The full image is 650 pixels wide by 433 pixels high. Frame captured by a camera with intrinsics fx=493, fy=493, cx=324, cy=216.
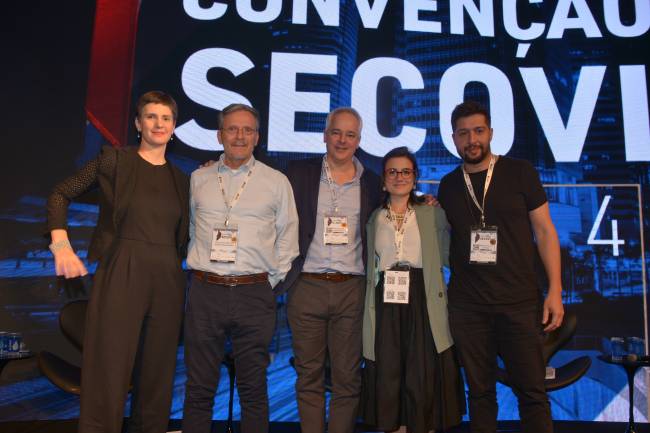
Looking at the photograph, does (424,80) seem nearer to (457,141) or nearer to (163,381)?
(457,141)

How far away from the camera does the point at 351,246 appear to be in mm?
2637

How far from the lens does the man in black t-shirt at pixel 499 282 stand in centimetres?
243

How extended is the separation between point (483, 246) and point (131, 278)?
1.68 m

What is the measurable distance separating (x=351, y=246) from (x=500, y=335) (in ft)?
2.87

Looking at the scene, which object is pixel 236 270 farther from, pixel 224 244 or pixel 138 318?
pixel 138 318

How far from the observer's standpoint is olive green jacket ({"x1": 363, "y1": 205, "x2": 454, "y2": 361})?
8.45ft

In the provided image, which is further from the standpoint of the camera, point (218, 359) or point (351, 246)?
point (351, 246)

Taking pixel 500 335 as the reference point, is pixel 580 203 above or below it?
above

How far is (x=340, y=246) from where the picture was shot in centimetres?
262

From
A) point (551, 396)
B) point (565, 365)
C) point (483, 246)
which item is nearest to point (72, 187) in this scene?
point (483, 246)

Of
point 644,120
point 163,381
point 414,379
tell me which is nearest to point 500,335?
point 414,379

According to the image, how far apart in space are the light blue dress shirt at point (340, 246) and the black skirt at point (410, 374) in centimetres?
23

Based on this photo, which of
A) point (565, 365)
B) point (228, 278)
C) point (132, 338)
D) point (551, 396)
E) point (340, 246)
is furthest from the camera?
point (551, 396)

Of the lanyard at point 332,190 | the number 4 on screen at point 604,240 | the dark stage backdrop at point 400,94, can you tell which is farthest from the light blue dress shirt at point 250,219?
the number 4 on screen at point 604,240
